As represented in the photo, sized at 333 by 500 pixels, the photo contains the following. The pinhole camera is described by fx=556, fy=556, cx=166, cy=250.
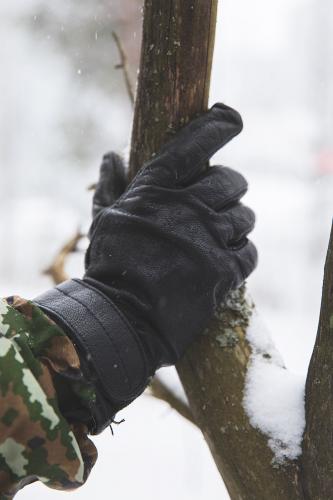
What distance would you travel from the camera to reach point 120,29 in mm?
2352

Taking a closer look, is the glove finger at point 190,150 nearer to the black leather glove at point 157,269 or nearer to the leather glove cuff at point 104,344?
the black leather glove at point 157,269

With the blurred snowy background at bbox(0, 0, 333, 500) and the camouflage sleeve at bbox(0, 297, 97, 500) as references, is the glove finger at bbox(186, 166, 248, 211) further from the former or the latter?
the blurred snowy background at bbox(0, 0, 333, 500)

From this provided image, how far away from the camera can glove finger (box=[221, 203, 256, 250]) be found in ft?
2.45

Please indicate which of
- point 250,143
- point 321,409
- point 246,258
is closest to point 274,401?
point 321,409

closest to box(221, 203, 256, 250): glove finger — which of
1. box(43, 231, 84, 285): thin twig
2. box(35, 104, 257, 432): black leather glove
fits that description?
box(35, 104, 257, 432): black leather glove

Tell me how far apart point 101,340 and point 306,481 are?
304 millimetres

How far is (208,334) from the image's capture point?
0.77 m

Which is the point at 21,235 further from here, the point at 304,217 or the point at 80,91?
the point at 304,217

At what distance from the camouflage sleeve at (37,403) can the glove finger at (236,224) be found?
0.87ft

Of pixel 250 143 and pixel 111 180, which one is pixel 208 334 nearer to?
pixel 111 180

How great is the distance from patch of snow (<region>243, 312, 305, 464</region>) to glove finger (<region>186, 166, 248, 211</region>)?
0.63 ft

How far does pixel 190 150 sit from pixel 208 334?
0.83ft

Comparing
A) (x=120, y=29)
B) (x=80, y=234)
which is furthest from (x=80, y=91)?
(x=80, y=234)

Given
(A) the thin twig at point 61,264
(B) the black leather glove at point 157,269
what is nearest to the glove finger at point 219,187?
(B) the black leather glove at point 157,269
